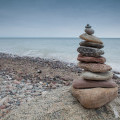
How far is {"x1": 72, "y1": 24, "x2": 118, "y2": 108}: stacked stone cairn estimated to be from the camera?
4.00 metres

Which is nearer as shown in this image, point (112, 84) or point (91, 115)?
point (91, 115)

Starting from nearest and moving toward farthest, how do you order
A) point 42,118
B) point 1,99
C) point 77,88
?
1. point 42,118
2. point 77,88
3. point 1,99

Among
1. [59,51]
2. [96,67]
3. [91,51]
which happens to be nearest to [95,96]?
[96,67]

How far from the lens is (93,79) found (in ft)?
13.7

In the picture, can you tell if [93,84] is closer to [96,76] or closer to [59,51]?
[96,76]

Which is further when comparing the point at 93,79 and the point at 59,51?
the point at 59,51

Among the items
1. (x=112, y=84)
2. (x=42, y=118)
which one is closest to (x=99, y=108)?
(x=112, y=84)

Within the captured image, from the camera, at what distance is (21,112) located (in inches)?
161

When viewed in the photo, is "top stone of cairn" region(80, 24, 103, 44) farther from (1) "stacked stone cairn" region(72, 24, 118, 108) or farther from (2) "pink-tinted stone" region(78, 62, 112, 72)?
(2) "pink-tinted stone" region(78, 62, 112, 72)

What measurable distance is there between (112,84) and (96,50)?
1.08 metres

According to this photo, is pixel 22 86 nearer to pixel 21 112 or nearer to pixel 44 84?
pixel 44 84

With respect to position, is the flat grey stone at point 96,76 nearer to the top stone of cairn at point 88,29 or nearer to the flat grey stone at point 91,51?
the flat grey stone at point 91,51

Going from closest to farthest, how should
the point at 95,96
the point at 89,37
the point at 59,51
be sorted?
the point at 95,96 < the point at 89,37 < the point at 59,51

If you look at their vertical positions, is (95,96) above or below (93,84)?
below
